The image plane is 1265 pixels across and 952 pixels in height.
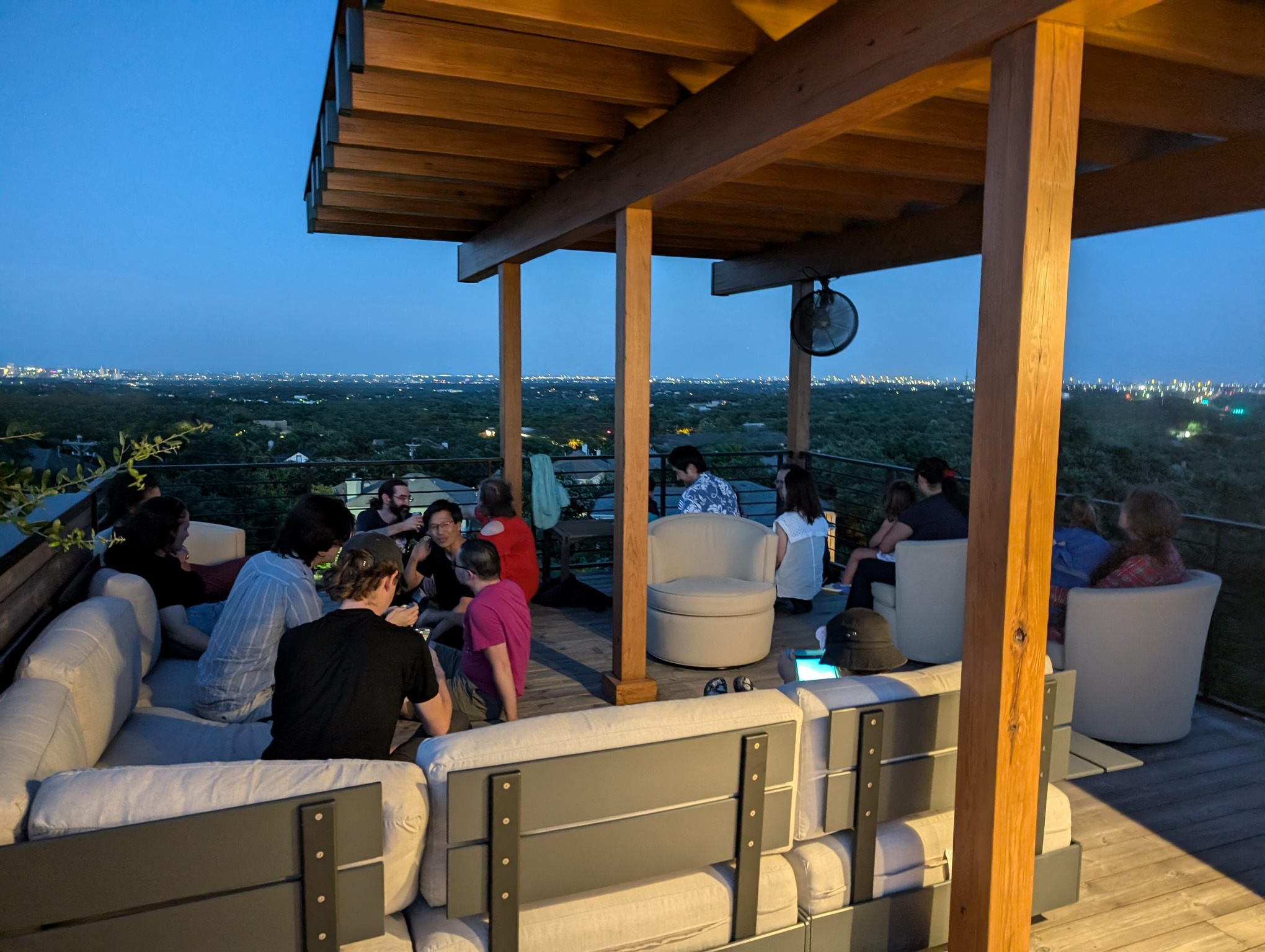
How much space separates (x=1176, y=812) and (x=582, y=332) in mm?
20973

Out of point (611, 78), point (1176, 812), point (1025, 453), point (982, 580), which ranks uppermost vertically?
point (611, 78)

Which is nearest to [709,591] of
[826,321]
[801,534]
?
[801,534]

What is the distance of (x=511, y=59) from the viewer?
2.88 m

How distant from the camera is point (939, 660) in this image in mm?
4449

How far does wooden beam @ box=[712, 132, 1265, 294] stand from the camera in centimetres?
345

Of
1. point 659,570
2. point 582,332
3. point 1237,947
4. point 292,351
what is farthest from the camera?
point 292,351

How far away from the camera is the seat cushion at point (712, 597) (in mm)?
4477

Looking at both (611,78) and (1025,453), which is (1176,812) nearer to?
(1025,453)

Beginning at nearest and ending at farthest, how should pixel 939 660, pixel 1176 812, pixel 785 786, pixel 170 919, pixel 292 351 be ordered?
pixel 170 919, pixel 785 786, pixel 1176 812, pixel 939 660, pixel 292 351

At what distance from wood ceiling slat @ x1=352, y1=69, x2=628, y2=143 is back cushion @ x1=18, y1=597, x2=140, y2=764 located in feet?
6.91

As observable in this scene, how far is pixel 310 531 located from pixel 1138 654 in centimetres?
345

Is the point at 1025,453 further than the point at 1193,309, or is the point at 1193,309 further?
the point at 1193,309

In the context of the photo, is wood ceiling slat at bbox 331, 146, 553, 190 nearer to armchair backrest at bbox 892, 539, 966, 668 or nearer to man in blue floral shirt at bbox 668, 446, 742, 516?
man in blue floral shirt at bbox 668, 446, 742, 516

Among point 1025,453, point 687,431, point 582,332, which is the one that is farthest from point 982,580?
point 582,332
